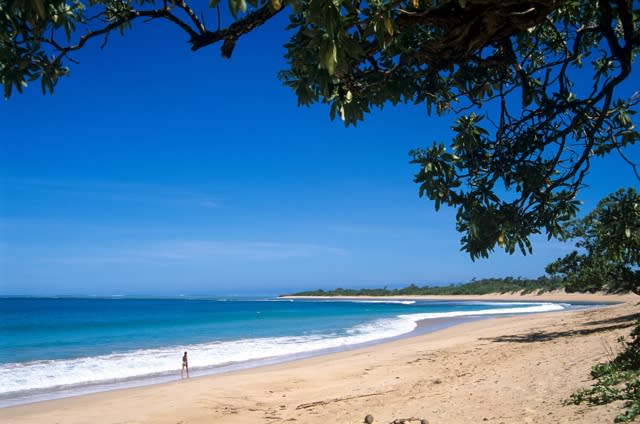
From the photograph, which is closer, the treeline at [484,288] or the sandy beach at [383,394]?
the sandy beach at [383,394]

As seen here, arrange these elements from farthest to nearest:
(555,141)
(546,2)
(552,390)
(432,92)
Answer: (552,390) < (555,141) < (432,92) < (546,2)

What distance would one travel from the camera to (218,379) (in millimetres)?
12812

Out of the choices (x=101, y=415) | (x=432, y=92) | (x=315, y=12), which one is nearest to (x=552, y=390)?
(x=432, y=92)

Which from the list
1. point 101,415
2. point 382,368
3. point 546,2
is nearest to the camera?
point 546,2

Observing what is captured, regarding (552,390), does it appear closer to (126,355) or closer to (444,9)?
(444,9)

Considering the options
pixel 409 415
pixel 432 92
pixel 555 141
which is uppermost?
pixel 432 92

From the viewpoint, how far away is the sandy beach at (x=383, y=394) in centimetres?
587

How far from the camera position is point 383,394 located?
8320 mm

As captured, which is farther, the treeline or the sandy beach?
the treeline

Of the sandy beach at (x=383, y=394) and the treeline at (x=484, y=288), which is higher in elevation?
the sandy beach at (x=383, y=394)

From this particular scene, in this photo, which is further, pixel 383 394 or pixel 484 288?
pixel 484 288

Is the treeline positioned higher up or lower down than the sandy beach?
lower down

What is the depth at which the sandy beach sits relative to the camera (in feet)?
19.2

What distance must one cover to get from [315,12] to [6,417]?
34.8 feet
